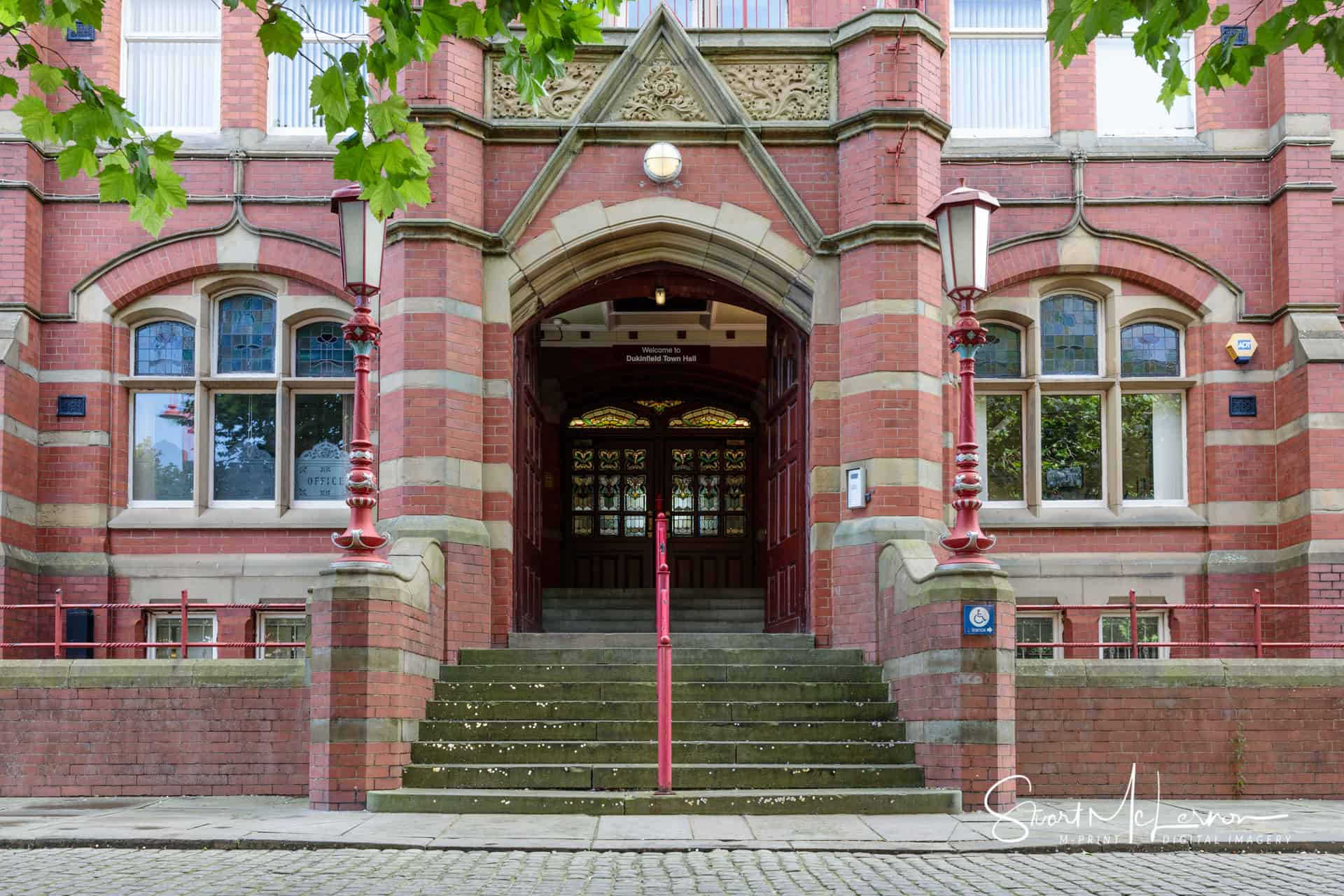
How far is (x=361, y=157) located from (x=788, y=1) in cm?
945

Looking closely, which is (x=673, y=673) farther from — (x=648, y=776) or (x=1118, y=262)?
(x=1118, y=262)

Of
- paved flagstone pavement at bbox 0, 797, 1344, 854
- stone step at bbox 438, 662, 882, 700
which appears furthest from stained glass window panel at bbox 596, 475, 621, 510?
paved flagstone pavement at bbox 0, 797, 1344, 854

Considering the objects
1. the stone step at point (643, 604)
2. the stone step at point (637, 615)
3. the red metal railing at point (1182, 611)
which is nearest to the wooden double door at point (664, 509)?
the stone step at point (643, 604)

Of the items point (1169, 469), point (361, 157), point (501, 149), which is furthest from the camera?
point (1169, 469)

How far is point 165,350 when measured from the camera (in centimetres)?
1638

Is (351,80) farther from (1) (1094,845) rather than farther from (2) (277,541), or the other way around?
(2) (277,541)

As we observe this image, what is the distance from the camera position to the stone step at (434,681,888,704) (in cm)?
1292

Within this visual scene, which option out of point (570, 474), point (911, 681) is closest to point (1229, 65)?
point (911, 681)

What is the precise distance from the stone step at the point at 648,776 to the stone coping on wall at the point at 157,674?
1736 mm

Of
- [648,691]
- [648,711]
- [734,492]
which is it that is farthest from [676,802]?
[734,492]

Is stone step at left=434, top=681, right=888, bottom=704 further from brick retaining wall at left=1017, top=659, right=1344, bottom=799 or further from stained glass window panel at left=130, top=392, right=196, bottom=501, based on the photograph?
stained glass window panel at left=130, top=392, right=196, bottom=501

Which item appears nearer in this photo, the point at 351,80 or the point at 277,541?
the point at 351,80

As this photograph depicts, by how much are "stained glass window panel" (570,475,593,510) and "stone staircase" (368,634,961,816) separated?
682 centimetres

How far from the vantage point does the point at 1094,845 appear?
31.5ft
